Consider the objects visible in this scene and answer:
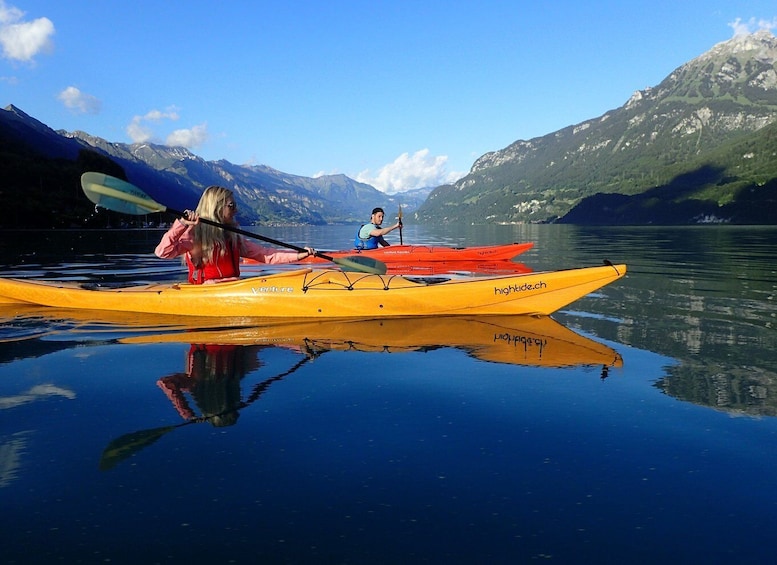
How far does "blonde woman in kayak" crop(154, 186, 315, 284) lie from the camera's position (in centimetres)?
945

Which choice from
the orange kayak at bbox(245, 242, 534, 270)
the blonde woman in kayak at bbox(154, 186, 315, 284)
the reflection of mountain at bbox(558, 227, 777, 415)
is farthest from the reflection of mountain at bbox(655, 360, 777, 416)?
the orange kayak at bbox(245, 242, 534, 270)

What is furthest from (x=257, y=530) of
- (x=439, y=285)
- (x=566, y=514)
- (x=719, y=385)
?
(x=439, y=285)

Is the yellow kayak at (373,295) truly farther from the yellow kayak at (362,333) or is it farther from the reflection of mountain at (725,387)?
the reflection of mountain at (725,387)

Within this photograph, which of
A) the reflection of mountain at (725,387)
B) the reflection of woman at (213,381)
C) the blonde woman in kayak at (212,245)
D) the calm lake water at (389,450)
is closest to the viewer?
the calm lake water at (389,450)

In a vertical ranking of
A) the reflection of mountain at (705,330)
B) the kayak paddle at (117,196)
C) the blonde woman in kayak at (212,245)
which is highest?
the kayak paddle at (117,196)

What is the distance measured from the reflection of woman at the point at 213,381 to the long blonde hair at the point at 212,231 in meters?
2.48

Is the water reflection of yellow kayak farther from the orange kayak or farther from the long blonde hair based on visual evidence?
the orange kayak

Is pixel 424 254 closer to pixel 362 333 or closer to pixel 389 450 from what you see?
pixel 362 333

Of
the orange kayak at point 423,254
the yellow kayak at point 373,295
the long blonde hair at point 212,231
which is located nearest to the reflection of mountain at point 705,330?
the yellow kayak at point 373,295

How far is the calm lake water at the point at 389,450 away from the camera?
328cm

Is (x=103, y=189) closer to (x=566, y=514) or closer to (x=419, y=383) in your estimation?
(x=419, y=383)

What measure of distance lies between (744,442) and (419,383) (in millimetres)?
3277

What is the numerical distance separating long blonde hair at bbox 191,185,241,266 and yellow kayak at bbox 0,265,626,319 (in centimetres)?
64

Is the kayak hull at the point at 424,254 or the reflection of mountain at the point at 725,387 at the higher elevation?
the kayak hull at the point at 424,254
